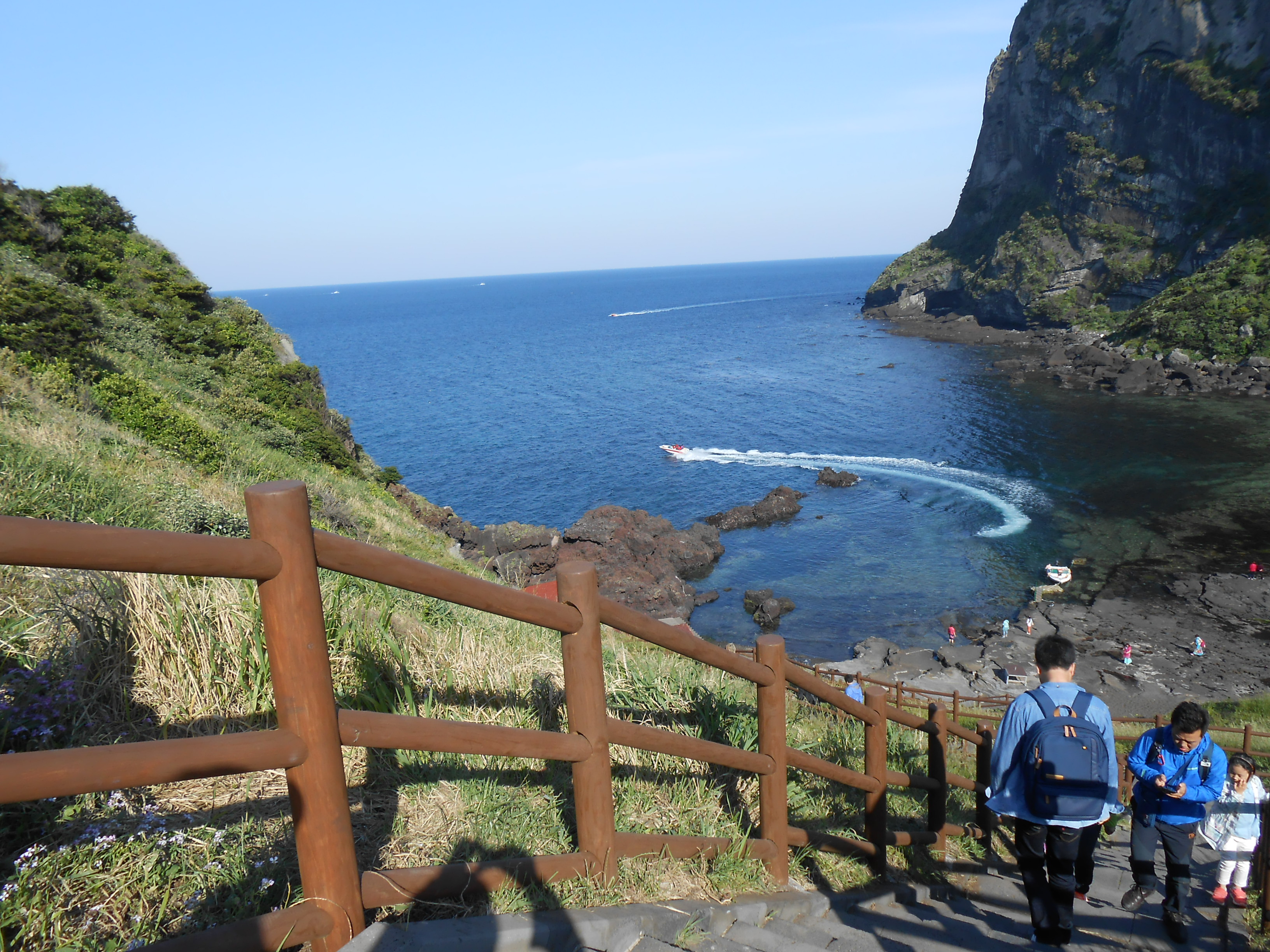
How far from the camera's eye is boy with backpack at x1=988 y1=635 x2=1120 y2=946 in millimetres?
3486

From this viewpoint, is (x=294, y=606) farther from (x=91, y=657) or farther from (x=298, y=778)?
(x=91, y=657)

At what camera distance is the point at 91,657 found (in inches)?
131

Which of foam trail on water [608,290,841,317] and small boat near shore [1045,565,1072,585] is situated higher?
foam trail on water [608,290,841,317]

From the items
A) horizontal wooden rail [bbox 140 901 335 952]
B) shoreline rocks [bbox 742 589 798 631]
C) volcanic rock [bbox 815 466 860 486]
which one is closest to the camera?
horizontal wooden rail [bbox 140 901 335 952]

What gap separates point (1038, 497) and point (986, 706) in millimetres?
21026

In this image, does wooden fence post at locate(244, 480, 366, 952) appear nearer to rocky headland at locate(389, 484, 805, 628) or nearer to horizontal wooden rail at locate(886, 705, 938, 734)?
horizontal wooden rail at locate(886, 705, 938, 734)

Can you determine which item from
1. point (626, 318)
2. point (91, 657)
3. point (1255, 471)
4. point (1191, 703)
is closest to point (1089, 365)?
point (1255, 471)

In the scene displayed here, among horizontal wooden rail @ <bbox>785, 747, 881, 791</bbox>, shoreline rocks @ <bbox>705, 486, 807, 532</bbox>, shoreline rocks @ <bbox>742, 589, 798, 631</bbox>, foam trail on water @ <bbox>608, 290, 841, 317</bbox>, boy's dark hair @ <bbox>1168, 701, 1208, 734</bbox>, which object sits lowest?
shoreline rocks @ <bbox>742, 589, 798, 631</bbox>

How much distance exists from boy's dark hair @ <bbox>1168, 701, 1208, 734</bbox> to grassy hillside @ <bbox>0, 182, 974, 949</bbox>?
1.71 metres

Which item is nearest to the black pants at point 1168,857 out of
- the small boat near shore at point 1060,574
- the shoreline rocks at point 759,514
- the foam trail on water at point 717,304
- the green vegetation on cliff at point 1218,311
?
the small boat near shore at point 1060,574

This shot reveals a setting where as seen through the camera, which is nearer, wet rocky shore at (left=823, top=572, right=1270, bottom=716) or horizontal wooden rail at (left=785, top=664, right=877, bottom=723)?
horizontal wooden rail at (left=785, top=664, right=877, bottom=723)

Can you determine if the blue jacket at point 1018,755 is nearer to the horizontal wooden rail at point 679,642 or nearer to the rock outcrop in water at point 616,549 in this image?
the horizontal wooden rail at point 679,642

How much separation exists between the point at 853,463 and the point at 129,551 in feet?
156

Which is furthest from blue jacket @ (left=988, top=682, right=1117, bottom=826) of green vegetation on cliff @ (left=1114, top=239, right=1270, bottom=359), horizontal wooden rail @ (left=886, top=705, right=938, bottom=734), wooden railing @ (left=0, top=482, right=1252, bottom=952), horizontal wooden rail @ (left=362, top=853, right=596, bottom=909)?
green vegetation on cliff @ (left=1114, top=239, right=1270, bottom=359)
